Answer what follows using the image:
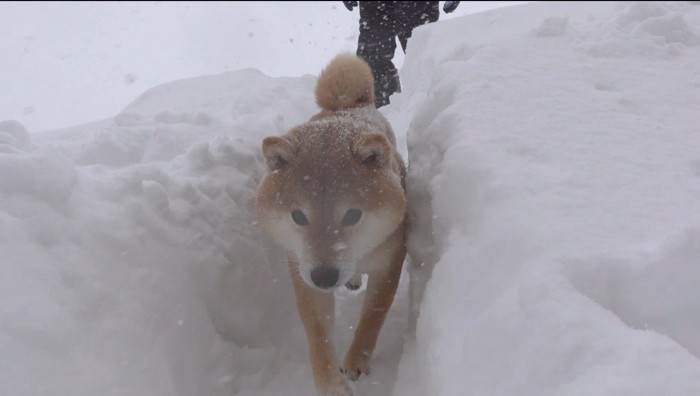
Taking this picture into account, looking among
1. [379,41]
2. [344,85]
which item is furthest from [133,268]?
[379,41]

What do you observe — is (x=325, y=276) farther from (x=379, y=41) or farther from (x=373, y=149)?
(x=379, y=41)

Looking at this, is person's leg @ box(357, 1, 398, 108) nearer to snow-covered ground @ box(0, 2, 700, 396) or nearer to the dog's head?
snow-covered ground @ box(0, 2, 700, 396)

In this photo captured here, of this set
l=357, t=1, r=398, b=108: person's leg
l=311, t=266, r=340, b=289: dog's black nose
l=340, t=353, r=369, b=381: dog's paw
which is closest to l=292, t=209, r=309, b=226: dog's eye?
l=311, t=266, r=340, b=289: dog's black nose

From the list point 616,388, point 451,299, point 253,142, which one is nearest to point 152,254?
point 253,142

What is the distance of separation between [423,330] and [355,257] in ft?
1.69

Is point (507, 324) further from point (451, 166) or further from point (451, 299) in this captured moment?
point (451, 166)

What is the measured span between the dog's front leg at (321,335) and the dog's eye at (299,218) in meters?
0.31

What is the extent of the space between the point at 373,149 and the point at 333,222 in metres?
0.42

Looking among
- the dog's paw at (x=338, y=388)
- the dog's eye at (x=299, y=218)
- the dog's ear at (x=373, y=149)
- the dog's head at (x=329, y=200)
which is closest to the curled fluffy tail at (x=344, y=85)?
the dog's head at (x=329, y=200)

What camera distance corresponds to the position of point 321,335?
9.89 feet

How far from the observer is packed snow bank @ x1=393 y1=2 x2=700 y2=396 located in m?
1.71

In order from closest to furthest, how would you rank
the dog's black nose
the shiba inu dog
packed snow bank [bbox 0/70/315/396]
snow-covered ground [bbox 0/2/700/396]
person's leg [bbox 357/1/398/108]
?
1. snow-covered ground [bbox 0/2/700/396]
2. packed snow bank [bbox 0/70/315/396]
3. the dog's black nose
4. the shiba inu dog
5. person's leg [bbox 357/1/398/108]

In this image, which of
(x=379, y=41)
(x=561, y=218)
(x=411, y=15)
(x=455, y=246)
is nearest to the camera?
(x=561, y=218)

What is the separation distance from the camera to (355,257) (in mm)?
2859
